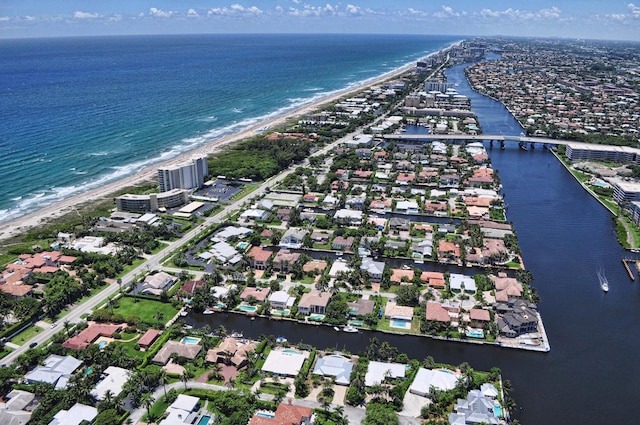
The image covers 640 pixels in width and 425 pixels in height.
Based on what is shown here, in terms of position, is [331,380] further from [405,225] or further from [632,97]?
[632,97]

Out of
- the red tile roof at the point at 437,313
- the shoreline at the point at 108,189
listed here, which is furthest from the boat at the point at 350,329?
the shoreline at the point at 108,189

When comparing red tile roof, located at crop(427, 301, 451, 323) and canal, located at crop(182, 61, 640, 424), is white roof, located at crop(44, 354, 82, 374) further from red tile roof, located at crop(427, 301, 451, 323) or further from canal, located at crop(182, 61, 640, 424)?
red tile roof, located at crop(427, 301, 451, 323)

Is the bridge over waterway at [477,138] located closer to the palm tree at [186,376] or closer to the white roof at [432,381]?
the white roof at [432,381]

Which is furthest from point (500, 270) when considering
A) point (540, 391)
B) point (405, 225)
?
point (540, 391)

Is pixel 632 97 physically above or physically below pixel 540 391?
above

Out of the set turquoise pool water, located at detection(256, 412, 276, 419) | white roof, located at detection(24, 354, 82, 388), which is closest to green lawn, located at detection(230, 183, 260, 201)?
white roof, located at detection(24, 354, 82, 388)

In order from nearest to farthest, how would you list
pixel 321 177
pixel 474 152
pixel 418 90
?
pixel 321 177 < pixel 474 152 < pixel 418 90
